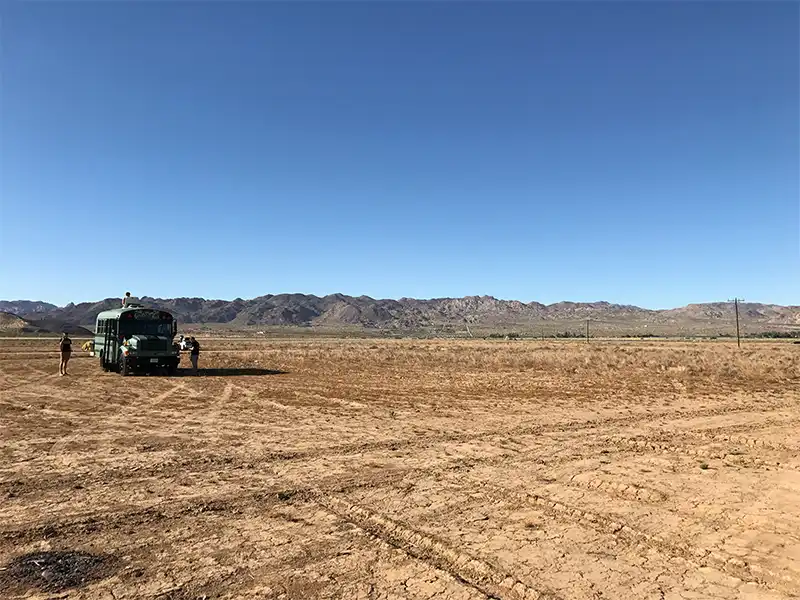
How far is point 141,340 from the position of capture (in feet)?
81.6

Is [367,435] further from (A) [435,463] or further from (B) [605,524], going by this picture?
(B) [605,524]

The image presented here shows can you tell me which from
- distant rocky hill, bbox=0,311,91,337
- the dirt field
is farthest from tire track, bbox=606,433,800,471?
distant rocky hill, bbox=0,311,91,337

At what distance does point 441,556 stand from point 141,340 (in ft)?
73.9

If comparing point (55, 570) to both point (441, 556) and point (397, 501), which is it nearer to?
point (441, 556)

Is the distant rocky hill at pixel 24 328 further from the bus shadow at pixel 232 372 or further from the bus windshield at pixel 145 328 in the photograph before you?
the bus windshield at pixel 145 328

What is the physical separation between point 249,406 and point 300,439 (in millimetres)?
5445

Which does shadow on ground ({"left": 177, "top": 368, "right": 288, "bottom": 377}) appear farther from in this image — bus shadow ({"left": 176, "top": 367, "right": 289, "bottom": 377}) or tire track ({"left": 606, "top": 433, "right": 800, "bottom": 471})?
tire track ({"left": 606, "top": 433, "right": 800, "bottom": 471})

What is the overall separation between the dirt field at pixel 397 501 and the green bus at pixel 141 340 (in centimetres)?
834

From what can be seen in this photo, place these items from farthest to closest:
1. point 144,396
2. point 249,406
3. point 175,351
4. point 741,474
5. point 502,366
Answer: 1. point 502,366
2. point 175,351
3. point 144,396
4. point 249,406
5. point 741,474

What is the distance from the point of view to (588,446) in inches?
429

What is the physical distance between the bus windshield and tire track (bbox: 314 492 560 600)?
20.7 meters

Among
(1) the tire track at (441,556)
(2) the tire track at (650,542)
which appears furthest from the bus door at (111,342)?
(2) the tire track at (650,542)

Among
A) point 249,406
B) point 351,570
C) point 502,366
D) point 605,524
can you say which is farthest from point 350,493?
point 502,366

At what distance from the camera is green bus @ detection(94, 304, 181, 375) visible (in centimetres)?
2473
